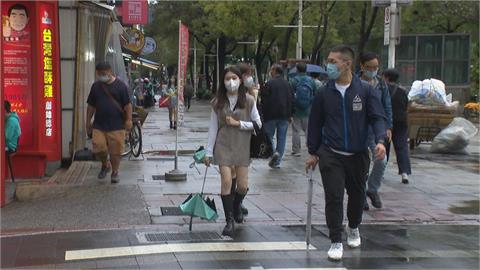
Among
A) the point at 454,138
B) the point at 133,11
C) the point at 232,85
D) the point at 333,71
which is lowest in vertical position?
the point at 454,138

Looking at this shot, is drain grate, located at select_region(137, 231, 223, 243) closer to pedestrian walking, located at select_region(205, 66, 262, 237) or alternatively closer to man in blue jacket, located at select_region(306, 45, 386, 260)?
pedestrian walking, located at select_region(205, 66, 262, 237)

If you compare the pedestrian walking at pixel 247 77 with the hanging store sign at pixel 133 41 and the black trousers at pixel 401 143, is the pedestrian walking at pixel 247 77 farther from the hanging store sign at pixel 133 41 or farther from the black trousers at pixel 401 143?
the hanging store sign at pixel 133 41

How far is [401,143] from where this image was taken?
1017 cm

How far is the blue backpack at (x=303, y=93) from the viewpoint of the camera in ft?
42.7

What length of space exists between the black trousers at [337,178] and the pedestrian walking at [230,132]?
1102 mm

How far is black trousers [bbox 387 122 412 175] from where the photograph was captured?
32.7ft

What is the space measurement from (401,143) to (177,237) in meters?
4.76

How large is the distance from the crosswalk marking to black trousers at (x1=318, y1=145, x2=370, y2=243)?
53cm

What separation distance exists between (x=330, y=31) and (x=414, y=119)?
894 inches

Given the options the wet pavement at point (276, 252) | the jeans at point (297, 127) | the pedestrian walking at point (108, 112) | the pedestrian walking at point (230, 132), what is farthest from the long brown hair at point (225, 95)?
the jeans at point (297, 127)

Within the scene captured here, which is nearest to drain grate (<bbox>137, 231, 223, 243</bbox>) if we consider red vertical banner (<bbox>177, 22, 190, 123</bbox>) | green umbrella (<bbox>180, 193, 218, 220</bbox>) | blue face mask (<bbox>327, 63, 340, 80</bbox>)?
green umbrella (<bbox>180, 193, 218, 220</bbox>)

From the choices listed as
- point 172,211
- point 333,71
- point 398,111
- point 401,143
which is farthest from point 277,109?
point 333,71

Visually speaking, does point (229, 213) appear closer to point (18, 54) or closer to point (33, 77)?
point (33, 77)

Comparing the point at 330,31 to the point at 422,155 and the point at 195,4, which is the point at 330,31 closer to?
the point at 195,4
